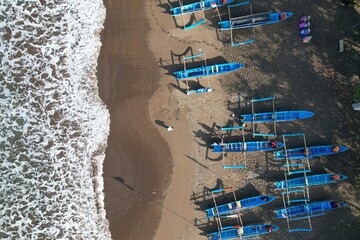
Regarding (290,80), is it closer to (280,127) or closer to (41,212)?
(280,127)

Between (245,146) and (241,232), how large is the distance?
392 centimetres

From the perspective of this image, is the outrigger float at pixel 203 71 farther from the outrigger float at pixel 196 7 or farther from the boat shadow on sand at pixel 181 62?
the outrigger float at pixel 196 7

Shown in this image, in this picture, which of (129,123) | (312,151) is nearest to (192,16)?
(129,123)

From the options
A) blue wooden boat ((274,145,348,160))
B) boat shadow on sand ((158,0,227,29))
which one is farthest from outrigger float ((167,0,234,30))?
blue wooden boat ((274,145,348,160))

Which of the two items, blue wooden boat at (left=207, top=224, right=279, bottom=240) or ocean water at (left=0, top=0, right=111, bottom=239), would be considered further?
blue wooden boat at (left=207, top=224, right=279, bottom=240)

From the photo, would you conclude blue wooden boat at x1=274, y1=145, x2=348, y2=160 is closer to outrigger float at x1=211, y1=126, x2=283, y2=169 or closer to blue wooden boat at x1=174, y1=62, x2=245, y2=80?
outrigger float at x1=211, y1=126, x2=283, y2=169

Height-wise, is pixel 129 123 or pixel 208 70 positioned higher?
pixel 208 70

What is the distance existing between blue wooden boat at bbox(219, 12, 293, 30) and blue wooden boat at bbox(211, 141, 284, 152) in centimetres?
534

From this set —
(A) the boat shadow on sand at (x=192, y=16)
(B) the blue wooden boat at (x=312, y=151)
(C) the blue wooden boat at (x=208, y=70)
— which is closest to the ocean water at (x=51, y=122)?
(A) the boat shadow on sand at (x=192, y=16)

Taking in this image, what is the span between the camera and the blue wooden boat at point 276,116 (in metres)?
14.4

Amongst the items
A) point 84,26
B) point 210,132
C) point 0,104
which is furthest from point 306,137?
point 0,104

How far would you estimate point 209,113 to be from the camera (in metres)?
14.6

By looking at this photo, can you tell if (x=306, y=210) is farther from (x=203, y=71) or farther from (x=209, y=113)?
(x=203, y=71)

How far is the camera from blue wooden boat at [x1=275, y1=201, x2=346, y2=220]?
14359mm
